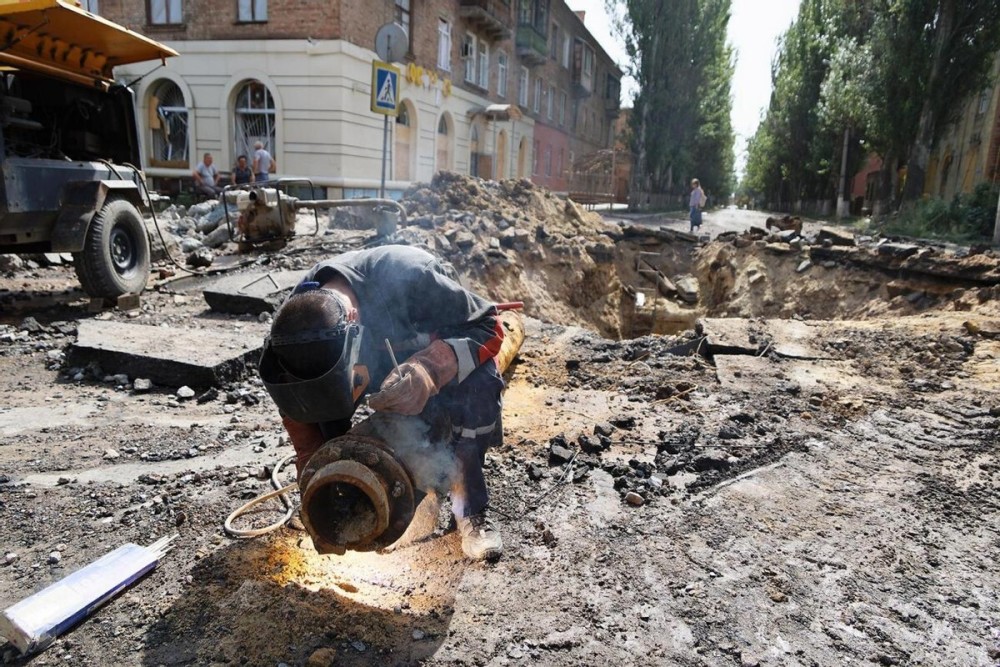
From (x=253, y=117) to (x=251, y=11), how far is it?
101 inches

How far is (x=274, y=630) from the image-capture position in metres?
2.09

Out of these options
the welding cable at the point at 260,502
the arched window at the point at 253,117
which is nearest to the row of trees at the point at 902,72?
the arched window at the point at 253,117

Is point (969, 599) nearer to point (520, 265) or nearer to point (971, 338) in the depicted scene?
point (971, 338)

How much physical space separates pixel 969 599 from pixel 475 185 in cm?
984

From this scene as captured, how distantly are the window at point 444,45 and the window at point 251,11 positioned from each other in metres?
6.67

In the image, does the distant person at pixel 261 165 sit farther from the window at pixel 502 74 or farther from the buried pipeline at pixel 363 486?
the window at pixel 502 74

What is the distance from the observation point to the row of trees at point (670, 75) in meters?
30.3

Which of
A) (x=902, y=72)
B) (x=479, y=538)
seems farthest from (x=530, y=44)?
(x=479, y=538)

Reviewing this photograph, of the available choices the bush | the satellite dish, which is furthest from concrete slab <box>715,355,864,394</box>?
the bush

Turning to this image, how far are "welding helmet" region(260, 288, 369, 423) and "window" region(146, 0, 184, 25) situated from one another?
61.7 feet

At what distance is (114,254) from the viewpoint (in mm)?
6770

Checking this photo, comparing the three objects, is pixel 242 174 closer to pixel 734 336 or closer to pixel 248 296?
pixel 248 296

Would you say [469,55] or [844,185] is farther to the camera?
[844,185]

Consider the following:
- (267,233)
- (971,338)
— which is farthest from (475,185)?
(971,338)
